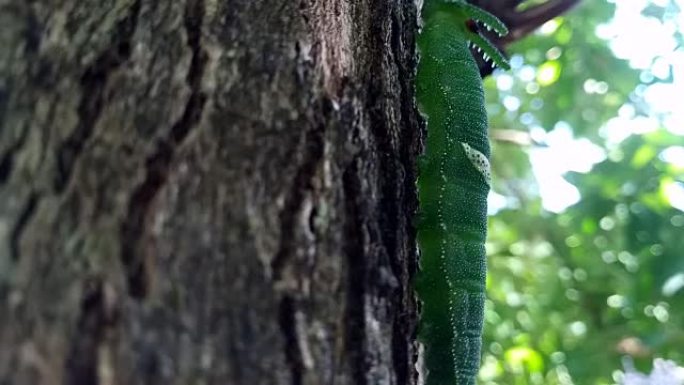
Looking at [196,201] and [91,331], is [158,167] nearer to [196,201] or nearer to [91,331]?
[196,201]

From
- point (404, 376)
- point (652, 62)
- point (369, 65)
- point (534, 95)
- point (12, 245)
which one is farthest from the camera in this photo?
point (534, 95)

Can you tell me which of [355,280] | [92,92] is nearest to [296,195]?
[355,280]

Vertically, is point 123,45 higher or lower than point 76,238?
higher

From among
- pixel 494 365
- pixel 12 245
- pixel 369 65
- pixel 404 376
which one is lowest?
pixel 494 365

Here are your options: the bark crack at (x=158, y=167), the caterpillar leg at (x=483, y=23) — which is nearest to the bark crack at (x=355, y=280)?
the bark crack at (x=158, y=167)

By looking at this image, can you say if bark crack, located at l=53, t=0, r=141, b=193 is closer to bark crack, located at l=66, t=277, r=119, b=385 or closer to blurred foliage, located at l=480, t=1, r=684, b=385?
bark crack, located at l=66, t=277, r=119, b=385

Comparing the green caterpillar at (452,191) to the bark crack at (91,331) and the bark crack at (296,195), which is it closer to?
the bark crack at (296,195)

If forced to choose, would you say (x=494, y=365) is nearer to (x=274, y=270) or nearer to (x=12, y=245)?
(x=274, y=270)

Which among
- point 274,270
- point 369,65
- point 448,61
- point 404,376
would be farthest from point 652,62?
point 274,270
